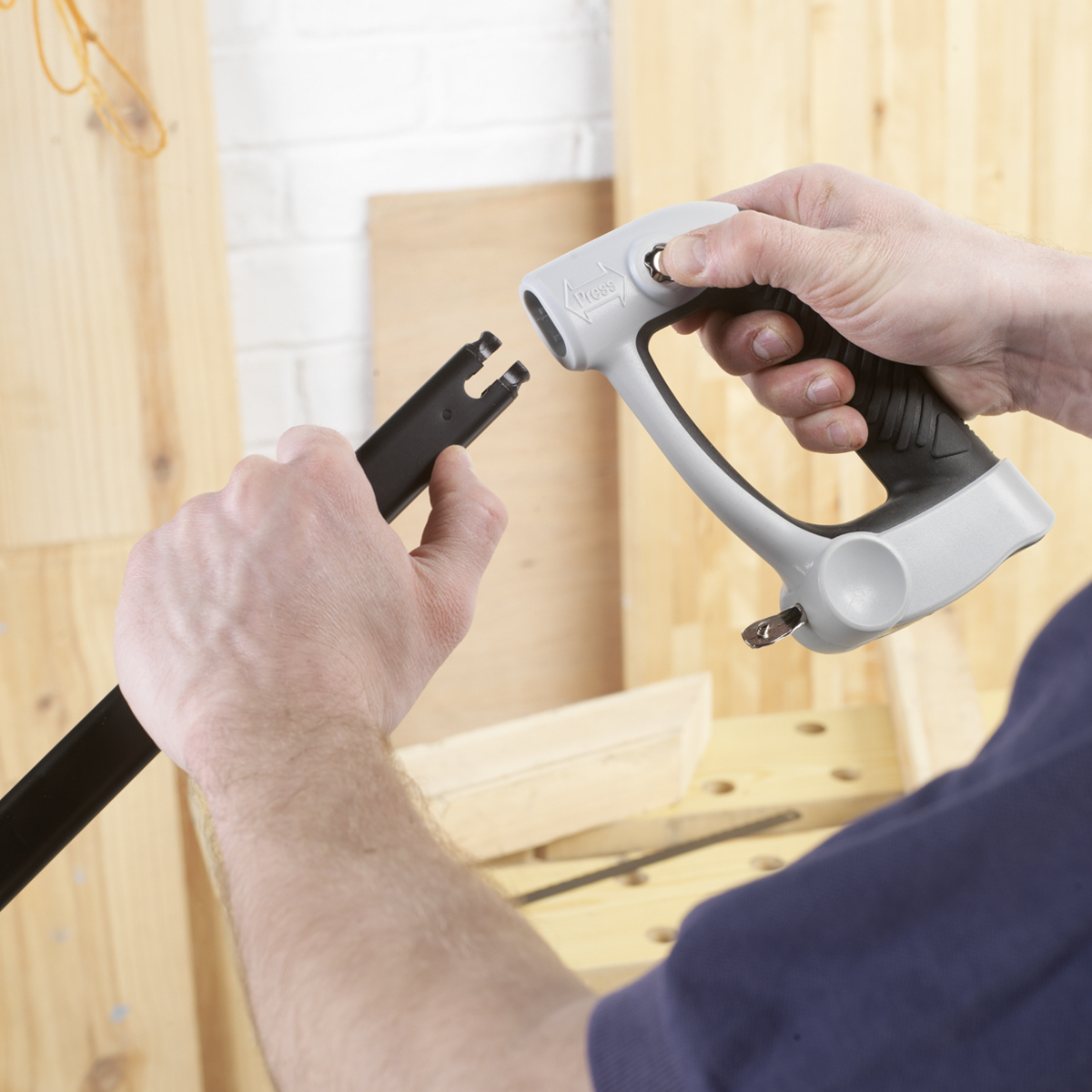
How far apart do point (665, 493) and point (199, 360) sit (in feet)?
1.57

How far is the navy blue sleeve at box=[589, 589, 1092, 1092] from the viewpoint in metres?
0.24

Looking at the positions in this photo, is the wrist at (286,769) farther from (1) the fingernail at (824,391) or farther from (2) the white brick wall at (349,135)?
(2) the white brick wall at (349,135)

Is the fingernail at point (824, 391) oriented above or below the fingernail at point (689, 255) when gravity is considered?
below

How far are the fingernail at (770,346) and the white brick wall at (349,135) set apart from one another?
1.52 feet

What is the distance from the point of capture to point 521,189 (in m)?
1.03

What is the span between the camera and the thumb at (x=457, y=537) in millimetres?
509

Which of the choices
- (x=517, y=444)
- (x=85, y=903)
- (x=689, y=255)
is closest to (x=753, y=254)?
(x=689, y=255)

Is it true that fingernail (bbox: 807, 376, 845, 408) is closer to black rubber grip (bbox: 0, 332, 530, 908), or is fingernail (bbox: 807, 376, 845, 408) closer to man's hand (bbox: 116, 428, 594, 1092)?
man's hand (bbox: 116, 428, 594, 1092)

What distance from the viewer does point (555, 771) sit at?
0.82m

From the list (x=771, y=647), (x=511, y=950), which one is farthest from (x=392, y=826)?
(x=771, y=647)

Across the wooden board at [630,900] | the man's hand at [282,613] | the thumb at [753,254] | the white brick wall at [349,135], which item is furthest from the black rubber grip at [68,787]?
the white brick wall at [349,135]

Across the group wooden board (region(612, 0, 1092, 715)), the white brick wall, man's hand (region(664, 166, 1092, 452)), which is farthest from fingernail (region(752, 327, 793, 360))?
the white brick wall

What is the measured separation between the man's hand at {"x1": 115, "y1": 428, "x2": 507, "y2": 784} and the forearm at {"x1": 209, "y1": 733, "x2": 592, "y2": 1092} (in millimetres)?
24

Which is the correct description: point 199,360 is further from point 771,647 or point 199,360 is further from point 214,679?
point 771,647
